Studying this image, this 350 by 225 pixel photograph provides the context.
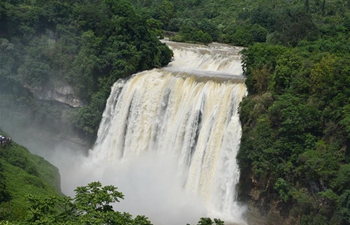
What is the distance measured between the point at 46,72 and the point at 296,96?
17.6 m

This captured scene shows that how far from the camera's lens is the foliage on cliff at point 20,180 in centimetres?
2256

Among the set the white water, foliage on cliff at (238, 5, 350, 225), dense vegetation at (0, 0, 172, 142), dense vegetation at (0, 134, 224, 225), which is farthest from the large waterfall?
dense vegetation at (0, 134, 224, 225)

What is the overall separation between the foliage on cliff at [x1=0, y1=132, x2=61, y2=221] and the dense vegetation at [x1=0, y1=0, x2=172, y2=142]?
6584 mm

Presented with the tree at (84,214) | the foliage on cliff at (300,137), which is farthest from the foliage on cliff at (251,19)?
the tree at (84,214)

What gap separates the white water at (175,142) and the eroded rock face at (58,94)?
10.3 ft

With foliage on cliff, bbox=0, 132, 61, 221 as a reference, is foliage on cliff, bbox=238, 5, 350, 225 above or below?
above

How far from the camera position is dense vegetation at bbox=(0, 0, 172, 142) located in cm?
3656

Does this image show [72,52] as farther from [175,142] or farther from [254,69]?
[254,69]

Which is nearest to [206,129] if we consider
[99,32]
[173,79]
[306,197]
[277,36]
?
[173,79]

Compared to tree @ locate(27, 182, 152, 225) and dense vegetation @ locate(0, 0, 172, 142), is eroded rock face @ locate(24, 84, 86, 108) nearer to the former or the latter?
dense vegetation @ locate(0, 0, 172, 142)

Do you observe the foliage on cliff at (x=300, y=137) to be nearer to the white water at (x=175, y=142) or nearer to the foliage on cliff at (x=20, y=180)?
the white water at (x=175, y=142)

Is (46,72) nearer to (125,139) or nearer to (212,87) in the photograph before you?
(125,139)

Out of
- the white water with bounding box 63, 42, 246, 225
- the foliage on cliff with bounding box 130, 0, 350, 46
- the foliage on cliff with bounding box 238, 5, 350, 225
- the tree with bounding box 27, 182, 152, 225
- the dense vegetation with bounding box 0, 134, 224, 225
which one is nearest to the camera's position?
the tree with bounding box 27, 182, 152, 225

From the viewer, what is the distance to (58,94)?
3825 centimetres
